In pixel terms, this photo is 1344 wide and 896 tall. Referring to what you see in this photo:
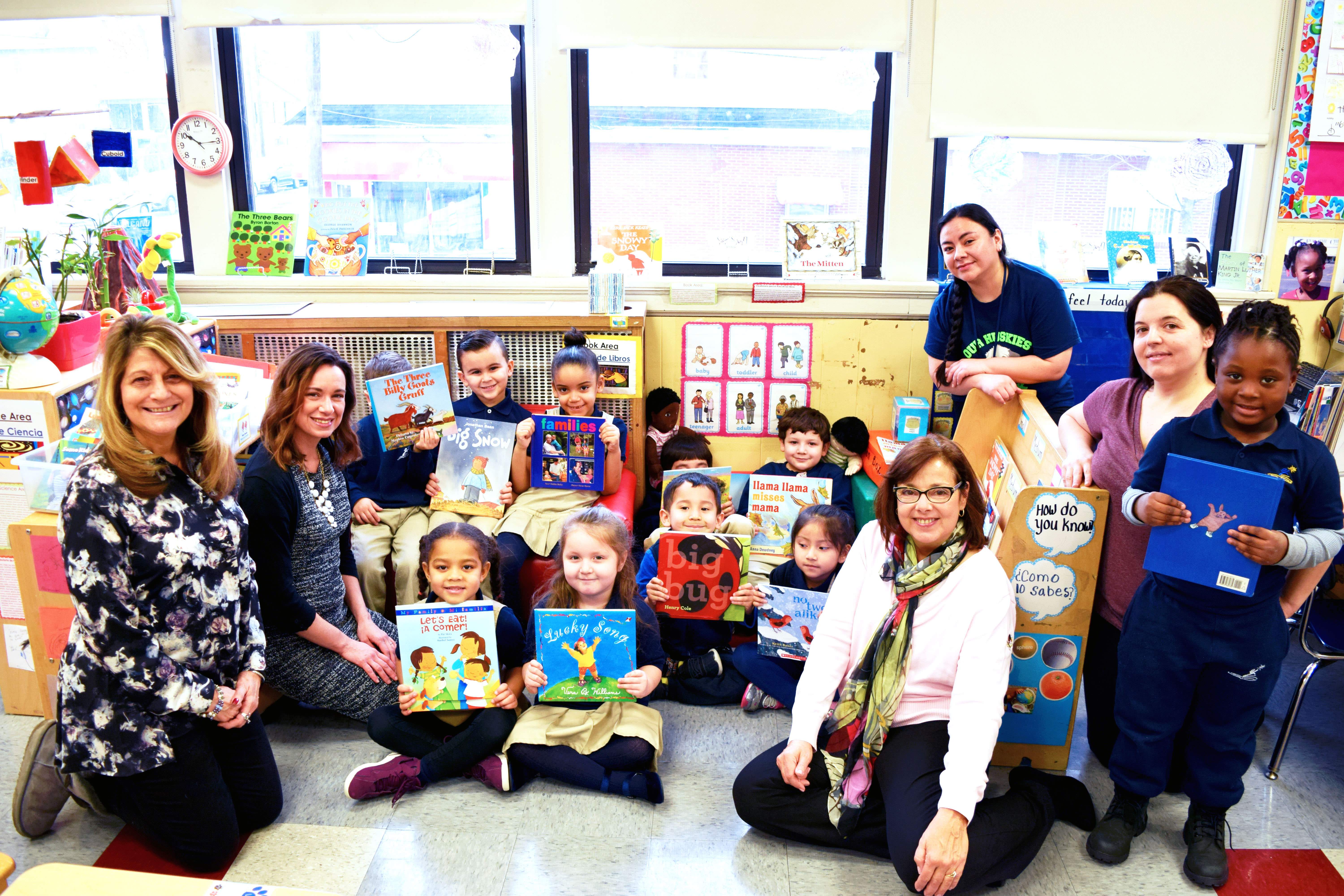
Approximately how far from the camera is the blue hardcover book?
2.06m

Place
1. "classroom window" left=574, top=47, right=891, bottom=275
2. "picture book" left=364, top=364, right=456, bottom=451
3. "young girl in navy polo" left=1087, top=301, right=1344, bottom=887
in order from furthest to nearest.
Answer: "classroom window" left=574, top=47, right=891, bottom=275
"picture book" left=364, top=364, right=456, bottom=451
"young girl in navy polo" left=1087, top=301, right=1344, bottom=887

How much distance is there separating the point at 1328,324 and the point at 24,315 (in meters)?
4.71

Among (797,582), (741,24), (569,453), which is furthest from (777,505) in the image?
(741,24)

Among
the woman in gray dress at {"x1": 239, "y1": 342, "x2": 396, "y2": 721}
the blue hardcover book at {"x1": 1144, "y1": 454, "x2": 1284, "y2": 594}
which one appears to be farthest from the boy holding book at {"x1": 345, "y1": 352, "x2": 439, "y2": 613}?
the blue hardcover book at {"x1": 1144, "y1": 454, "x2": 1284, "y2": 594}

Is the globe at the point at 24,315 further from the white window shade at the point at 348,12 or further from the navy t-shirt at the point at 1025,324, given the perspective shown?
the navy t-shirt at the point at 1025,324

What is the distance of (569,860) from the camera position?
234 cm

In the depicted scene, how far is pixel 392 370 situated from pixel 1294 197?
3.85 metres

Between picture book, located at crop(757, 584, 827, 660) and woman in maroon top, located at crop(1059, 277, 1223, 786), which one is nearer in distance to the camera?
woman in maroon top, located at crop(1059, 277, 1223, 786)

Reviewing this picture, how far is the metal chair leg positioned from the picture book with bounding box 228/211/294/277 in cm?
405

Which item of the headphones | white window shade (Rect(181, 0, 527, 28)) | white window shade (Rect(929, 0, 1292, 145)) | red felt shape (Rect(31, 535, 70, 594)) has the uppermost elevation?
white window shade (Rect(181, 0, 527, 28))

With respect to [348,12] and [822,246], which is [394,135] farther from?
[822,246]

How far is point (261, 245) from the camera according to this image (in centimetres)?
→ 411

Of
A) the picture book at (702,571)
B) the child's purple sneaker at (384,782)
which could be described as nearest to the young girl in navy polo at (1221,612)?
the picture book at (702,571)

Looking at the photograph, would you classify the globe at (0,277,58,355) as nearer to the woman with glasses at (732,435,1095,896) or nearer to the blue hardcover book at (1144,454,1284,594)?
the woman with glasses at (732,435,1095,896)
